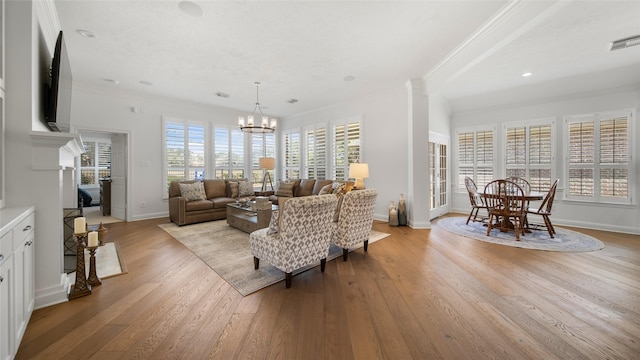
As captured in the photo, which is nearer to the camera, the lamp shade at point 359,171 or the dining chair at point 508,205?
the dining chair at point 508,205

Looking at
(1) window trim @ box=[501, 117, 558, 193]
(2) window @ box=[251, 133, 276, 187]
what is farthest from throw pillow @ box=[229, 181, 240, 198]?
(1) window trim @ box=[501, 117, 558, 193]

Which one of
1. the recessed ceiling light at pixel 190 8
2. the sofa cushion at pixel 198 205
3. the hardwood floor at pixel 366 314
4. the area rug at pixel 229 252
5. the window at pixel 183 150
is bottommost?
the hardwood floor at pixel 366 314

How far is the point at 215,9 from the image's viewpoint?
2617 mm

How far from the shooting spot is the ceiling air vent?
124 inches

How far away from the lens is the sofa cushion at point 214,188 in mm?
5984

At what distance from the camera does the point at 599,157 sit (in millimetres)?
4758

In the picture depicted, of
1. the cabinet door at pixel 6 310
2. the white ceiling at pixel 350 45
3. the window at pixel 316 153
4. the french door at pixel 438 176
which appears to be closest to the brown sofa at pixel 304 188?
the window at pixel 316 153

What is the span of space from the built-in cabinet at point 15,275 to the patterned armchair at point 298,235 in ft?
5.69

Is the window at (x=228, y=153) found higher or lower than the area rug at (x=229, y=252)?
higher

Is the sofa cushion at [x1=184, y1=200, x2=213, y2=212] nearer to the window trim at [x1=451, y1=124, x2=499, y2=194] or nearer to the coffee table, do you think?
the coffee table

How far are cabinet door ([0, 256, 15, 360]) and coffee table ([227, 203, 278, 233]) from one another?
2.86m

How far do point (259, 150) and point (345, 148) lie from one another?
3.02 m

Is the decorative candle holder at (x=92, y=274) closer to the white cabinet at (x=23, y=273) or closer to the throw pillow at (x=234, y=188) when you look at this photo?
the white cabinet at (x=23, y=273)

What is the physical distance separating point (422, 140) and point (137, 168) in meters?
6.48
